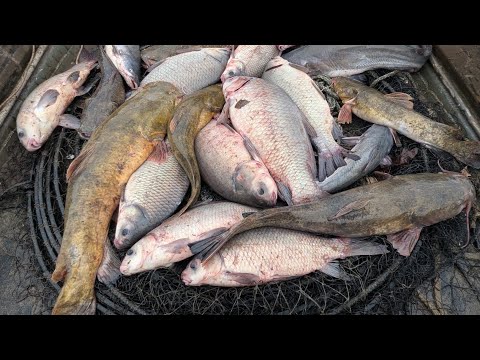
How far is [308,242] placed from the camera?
2.86 meters

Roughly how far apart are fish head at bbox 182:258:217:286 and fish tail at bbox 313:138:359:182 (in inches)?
42.0

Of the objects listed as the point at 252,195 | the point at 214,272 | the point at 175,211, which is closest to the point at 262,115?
the point at 252,195

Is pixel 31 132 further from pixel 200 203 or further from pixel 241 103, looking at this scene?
pixel 241 103

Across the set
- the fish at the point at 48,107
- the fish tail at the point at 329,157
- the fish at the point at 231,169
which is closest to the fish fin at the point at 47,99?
the fish at the point at 48,107

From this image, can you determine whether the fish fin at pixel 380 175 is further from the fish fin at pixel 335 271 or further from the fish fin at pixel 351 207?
the fish fin at pixel 335 271

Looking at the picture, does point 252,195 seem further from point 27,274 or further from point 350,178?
point 27,274

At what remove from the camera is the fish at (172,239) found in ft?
9.30

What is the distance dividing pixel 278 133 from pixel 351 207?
79 cm

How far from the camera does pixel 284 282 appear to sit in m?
2.87

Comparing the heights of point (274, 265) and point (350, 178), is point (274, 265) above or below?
below

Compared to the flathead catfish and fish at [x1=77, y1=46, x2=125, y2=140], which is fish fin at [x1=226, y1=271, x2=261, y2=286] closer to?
the flathead catfish

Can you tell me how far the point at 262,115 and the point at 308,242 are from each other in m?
1.06

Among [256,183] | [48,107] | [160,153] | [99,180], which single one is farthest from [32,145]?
[256,183]

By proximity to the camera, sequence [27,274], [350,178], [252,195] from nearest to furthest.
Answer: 1. [252,195]
2. [350,178]
3. [27,274]
